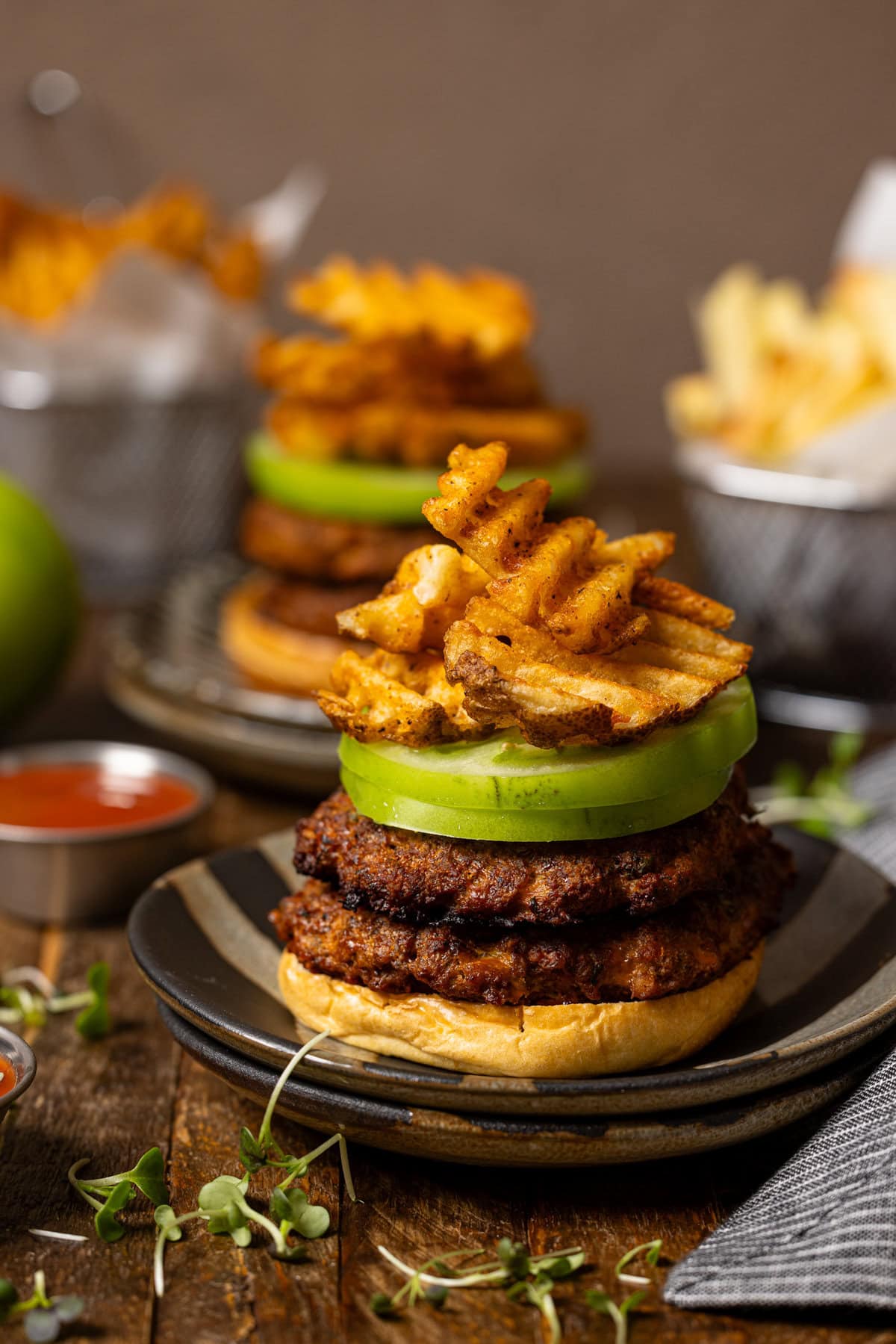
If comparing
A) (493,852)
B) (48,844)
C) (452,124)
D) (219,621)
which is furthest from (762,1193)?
(452,124)

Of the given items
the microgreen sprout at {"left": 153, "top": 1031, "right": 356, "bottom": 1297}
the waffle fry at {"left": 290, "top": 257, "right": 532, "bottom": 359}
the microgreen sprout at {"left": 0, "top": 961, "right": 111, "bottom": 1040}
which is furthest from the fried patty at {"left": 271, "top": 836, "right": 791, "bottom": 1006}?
the waffle fry at {"left": 290, "top": 257, "right": 532, "bottom": 359}

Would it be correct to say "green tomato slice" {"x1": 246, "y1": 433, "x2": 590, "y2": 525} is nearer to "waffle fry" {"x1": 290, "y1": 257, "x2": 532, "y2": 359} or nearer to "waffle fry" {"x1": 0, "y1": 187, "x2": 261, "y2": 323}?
"waffle fry" {"x1": 290, "y1": 257, "x2": 532, "y2": 359}

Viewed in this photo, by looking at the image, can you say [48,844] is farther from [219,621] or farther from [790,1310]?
[790,1310]

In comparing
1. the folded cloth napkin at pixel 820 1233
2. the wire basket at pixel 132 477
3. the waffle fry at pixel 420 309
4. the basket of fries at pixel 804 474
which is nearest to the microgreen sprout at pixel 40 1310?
the folded cloth napkin at pixel 820 1233

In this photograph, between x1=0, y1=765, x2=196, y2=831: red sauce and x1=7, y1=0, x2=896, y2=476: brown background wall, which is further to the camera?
x1=7, y1=0, x2=896, y2=476: brown background wall

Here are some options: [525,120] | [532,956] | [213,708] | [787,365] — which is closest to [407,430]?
[213,708]

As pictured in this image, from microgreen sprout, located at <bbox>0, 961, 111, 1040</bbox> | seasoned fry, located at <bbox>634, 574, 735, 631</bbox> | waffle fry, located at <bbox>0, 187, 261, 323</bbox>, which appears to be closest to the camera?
seasoned fry, located at <bbox>634, 574, 735, 631</bbox>
